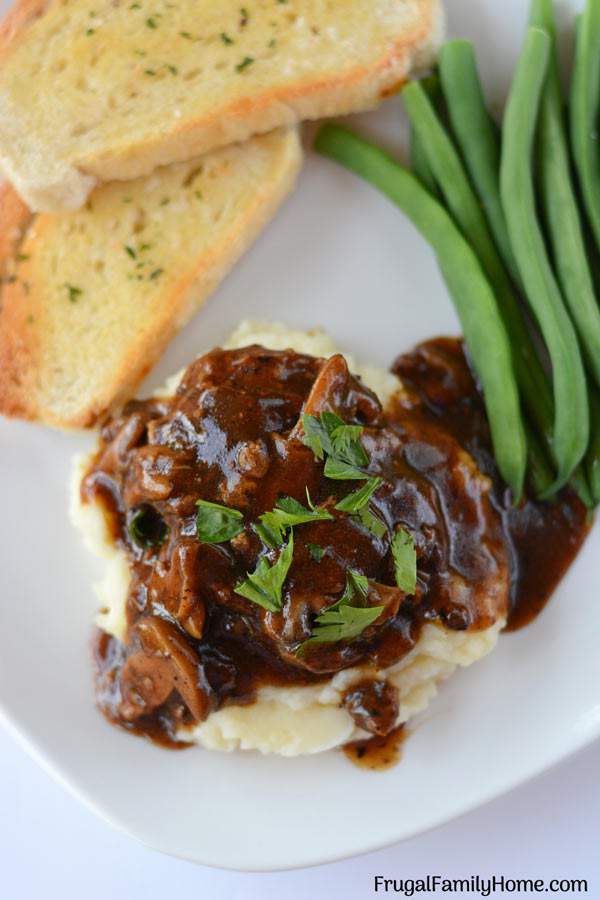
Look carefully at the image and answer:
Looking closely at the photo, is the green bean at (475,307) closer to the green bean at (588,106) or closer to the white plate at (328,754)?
the white plate at (328,754)

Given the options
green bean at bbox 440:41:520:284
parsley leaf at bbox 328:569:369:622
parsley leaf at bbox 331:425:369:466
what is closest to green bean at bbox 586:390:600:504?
green bean at bbox 440:41:520:284

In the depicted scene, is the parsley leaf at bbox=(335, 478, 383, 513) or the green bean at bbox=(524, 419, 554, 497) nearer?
the parsley leaf at bbox=(335, 478, 383, 513)

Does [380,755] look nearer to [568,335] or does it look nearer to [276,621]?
[276,621]

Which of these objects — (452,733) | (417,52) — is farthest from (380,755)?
(417,52)

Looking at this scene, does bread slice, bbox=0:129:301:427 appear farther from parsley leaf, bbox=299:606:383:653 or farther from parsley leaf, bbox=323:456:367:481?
parsley leaf, bbox=299:606:383:653

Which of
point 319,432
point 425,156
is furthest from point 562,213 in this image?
point 319,432

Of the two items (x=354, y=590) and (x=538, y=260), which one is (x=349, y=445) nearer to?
(x=354, y=590)

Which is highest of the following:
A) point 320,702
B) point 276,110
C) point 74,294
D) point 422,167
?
point 276,110

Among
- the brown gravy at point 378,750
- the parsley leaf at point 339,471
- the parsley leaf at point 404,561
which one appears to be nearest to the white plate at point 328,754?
the brown gravy at point 378,750
